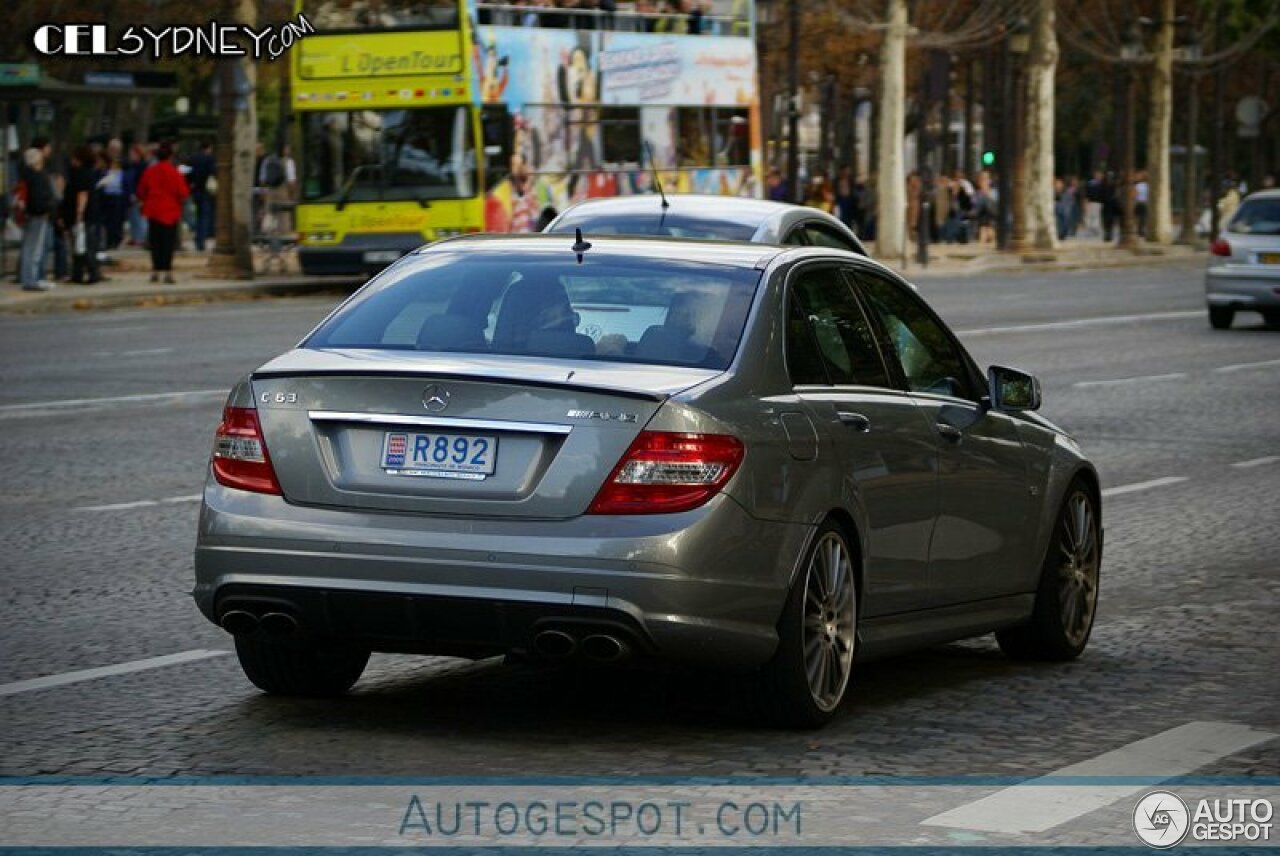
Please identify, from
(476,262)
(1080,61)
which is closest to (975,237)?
(1080,61)

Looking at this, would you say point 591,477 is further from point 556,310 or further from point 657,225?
point 657,225

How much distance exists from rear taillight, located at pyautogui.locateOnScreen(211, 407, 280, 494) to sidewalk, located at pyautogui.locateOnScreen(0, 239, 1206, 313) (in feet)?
82.2

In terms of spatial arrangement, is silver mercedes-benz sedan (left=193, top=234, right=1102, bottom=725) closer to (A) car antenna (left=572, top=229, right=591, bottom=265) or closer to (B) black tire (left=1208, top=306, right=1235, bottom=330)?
(A) car antenna (left=572, top=229, right=591, bottom=265)

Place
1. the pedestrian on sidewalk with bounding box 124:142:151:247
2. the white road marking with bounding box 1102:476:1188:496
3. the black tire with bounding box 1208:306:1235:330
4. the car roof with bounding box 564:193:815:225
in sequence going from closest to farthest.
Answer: the white road marking with bounding box 1102:476:1188:496 < the car roof with bounding box 564:193:815:225 < the black tire with bounding box 1208:306:1235:330 < the pedestrian on sidewalk with bounding box 124:142:151:247

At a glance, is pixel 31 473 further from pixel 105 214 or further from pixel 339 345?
pixel 105 214

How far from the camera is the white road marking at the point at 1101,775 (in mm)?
6164

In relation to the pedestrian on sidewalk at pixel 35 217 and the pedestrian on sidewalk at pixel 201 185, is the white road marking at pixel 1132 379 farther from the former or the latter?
the pedestrian on sidewalk at pixel 201 185

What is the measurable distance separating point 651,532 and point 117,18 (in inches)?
1905

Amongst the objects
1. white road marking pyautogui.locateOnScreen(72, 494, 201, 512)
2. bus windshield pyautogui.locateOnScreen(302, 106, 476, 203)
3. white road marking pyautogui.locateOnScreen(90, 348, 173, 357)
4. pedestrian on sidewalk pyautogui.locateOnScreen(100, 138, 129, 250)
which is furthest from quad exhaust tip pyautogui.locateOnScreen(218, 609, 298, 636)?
pedestrian on sidewalk pyautogui.locateOnScreen(100, 138, 129, 250)

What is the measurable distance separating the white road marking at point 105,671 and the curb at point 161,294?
2347 centimetres

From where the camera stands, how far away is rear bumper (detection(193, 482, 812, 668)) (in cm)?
679

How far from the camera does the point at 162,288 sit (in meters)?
35.2

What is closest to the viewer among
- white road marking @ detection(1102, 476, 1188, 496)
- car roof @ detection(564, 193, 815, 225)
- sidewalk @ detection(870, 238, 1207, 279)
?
white road marking @ detection(1102, 476, 1188, 496)

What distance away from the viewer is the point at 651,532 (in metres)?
6.80
